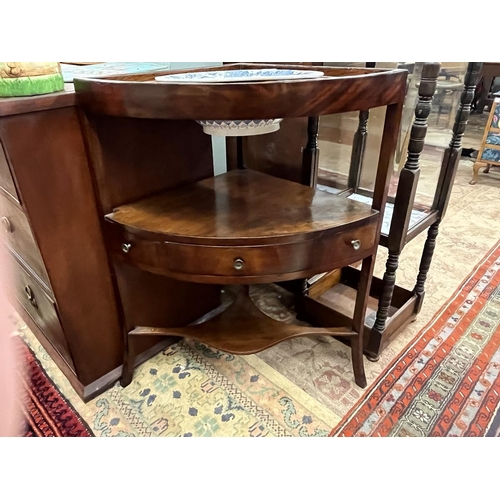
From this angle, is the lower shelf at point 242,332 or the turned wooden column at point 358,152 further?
the turned wooden column at point 358,152

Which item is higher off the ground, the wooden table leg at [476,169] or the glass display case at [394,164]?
the glass display case at [394,164]

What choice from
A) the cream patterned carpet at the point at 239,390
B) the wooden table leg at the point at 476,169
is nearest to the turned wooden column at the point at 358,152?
the cream patterned carpet at the point at 239,390

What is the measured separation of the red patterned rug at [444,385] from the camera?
3.35 ft

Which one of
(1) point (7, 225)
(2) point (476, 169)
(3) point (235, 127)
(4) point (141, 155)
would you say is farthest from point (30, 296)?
(2) point (476, 169)

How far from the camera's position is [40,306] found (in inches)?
44.1

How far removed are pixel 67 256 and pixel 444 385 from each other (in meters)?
1.13

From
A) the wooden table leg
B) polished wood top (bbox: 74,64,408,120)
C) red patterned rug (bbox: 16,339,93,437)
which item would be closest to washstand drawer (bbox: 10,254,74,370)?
red patterned rug (bbox: 16,339,93,437)

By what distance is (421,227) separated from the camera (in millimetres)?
1203

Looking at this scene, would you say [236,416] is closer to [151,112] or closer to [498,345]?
[151,112]

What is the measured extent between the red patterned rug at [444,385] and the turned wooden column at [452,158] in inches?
6.5

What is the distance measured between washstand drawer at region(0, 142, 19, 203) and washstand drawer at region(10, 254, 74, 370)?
0.26m

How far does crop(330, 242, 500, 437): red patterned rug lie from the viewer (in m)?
1.02

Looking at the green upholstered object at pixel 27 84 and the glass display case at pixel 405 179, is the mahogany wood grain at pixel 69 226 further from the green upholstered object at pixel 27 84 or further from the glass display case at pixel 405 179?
the glass display case at pixel 405 179

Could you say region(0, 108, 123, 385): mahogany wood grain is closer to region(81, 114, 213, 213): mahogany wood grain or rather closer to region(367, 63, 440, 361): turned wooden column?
region(81, 114, 213, 213): mahogany wood grain
